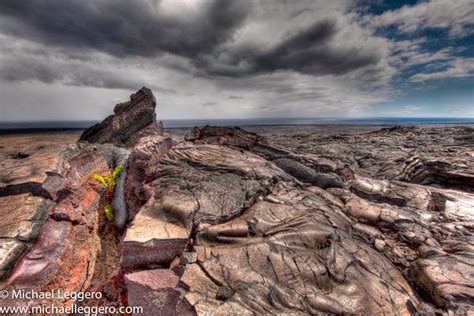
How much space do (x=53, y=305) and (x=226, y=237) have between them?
443 centimetres

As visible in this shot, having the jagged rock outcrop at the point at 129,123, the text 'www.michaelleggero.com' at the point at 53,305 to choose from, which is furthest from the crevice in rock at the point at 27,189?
the jagged rock outcrop at the point at 129,123

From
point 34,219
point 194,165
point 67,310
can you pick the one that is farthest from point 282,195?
point 34,219

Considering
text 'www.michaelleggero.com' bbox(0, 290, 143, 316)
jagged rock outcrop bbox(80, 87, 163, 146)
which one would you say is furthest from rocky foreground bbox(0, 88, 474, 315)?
jagged rock outcrop bbox(80, 87, 163, 146)

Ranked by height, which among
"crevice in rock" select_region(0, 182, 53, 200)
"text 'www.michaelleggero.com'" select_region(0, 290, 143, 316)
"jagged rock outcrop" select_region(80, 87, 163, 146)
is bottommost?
"text 'www.michaelleggero.com'" select_region(0, 290, 143, 316)

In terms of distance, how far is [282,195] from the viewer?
29.1 feet

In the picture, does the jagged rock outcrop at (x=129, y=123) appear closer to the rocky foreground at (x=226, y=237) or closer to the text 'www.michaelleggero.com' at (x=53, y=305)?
the rocky foreground at (x=226, y=237)

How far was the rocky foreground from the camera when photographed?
5223 millimetres

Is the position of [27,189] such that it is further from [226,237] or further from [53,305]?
[226,237]

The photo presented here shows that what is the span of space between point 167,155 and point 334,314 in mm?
8690

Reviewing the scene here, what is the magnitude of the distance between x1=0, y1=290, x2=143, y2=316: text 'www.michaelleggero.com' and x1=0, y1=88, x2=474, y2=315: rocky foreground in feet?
0.48

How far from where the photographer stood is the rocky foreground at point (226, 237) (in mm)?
5223

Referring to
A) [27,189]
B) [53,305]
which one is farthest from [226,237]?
[27,189]

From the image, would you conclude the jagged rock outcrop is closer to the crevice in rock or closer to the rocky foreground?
the rocky foreground

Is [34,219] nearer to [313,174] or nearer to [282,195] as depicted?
[282,195]
